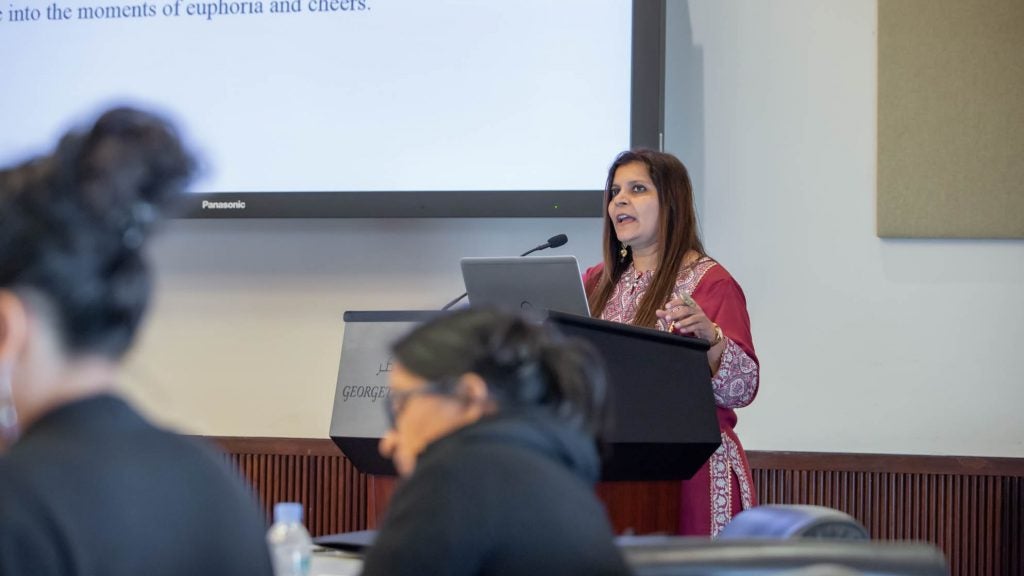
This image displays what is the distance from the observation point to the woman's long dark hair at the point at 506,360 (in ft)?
3.88

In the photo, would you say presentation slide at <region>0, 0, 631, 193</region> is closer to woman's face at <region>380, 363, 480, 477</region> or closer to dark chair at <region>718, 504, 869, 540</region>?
dark chair at <region>718, 504, 869, 540</region>

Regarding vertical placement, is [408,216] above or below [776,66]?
below

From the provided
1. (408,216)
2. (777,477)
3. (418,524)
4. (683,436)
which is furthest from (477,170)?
(418,524)

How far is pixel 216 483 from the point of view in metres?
0.97

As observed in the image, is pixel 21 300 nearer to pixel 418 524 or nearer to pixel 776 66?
pixel 418 524

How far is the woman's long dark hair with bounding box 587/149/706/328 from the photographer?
9.34 feet

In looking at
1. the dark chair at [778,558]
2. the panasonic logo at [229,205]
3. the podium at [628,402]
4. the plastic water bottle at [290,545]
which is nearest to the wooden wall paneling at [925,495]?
the panasonic logo at [229,205]

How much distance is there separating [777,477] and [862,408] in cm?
32

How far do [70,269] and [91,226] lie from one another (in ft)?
0.12

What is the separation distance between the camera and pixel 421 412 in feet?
3.96

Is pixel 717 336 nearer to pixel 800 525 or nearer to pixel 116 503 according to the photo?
pixel 800 525

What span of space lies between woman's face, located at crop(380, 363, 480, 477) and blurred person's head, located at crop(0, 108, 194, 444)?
0.31 meters

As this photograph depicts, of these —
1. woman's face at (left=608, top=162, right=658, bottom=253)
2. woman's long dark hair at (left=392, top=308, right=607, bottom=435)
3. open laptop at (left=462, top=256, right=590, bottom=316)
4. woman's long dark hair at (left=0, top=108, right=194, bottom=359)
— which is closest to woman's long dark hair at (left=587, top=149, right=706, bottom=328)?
woman's face at (left=608, top=162, right=658, bottom=253)

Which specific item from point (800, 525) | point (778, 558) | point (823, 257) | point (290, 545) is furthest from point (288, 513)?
point (823, 257)
